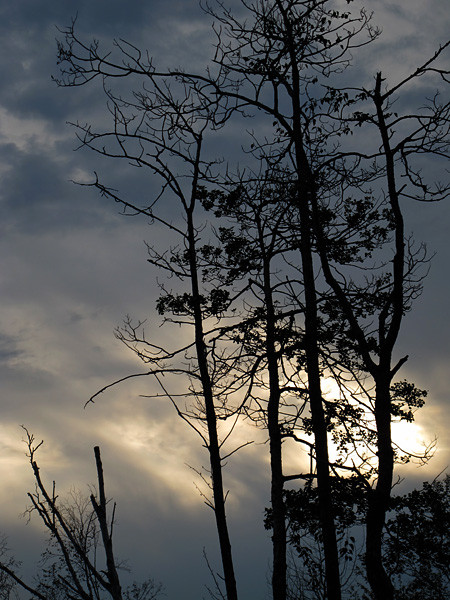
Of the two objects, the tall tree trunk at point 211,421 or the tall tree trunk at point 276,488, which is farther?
the tall tree trunk at point 276,488

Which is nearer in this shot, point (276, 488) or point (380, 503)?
point (380, 503)

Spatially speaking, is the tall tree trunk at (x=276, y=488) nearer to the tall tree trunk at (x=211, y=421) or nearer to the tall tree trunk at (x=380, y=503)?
the tall tree trunk at (x=211, y=421)

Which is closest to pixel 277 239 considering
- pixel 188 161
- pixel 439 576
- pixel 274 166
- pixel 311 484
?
pixel 274 166

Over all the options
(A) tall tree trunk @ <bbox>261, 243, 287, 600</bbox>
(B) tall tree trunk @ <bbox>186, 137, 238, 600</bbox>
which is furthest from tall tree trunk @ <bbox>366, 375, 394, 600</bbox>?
(A) tall tree trunk @ <bbox>261, 243, 287, 600</bbox>

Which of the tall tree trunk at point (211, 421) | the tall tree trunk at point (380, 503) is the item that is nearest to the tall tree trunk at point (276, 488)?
the tall tree trunk at point (211, 421)

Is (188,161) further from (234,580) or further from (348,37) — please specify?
(234,580)

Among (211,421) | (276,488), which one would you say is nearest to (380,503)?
(211,421)

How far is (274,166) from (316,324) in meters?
3.60

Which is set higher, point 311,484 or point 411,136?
point 411,136

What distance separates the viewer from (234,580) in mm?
11578

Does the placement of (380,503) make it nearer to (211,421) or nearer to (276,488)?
(211,421)

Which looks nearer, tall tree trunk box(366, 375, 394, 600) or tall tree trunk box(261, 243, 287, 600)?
tall tree trunk box(366, 375, 394, 600)

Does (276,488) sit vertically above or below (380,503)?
above

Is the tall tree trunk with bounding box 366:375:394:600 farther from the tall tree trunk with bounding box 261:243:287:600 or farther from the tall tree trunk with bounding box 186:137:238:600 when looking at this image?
the tall tree trunk with bounding box 261:243:287:600
